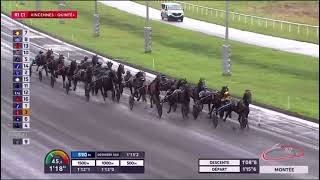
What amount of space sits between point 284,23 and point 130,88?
1285 inches

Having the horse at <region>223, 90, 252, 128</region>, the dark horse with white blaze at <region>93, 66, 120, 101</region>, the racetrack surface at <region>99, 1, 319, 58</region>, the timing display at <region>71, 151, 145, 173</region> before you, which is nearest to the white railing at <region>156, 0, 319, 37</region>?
the racetrack surface at <region>99, 1, 319, 58</region>

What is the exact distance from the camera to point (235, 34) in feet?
197

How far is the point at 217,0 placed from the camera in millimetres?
67500

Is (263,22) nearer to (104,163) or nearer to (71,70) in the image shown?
(71,70)

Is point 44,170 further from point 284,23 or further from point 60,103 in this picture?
point 284,23

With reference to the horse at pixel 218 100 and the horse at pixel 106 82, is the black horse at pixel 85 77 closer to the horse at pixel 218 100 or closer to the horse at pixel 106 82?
the horse at pixel 106 82

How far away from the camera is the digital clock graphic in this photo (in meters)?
20.1

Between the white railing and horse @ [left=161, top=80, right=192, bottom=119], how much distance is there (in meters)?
30.3

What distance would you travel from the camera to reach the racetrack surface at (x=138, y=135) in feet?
73.2

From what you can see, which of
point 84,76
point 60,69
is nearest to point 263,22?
point 60,69

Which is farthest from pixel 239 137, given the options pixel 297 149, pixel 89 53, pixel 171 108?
pixel 89 53

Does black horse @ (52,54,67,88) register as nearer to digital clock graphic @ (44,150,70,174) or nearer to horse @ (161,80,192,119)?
horse @ (161,80,192,119)

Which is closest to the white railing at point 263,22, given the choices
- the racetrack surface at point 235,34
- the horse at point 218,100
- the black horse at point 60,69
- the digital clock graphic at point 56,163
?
the racetrack surface at point 235,34

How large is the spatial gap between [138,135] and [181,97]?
668 centimetres
